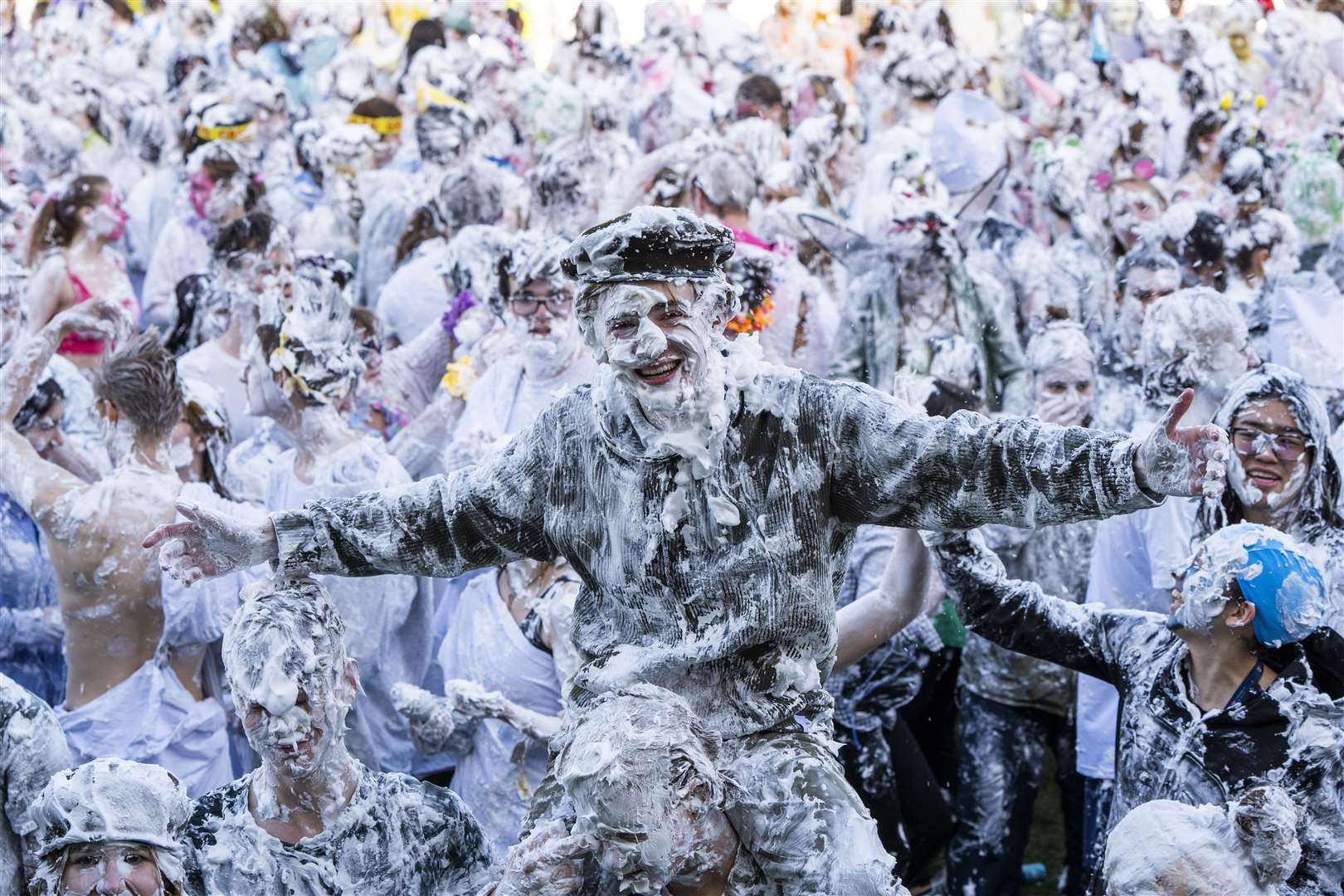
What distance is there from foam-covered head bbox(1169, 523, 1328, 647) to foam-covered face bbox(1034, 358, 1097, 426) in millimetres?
2148

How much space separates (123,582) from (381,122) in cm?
610

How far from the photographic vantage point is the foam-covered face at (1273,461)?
13.3 ft

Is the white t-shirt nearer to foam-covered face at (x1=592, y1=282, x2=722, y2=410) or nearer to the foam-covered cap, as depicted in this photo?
the foam-covered cap

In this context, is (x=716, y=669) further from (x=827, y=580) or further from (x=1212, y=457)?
(x=1212, y=457)

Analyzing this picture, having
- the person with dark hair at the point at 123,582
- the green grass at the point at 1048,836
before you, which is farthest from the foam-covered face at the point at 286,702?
the green grass at the point at 1048,836

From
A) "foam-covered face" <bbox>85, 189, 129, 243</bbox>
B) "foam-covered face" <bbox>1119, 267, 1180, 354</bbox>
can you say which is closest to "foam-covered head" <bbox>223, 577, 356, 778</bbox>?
"foam-covered face" <bbox>1119, 267, 1180, 354</bbox>

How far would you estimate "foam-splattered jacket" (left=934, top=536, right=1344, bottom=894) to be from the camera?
3387 millimetres

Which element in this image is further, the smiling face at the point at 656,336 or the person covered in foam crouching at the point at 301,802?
the person covered in foam crouching at the point at 301,802

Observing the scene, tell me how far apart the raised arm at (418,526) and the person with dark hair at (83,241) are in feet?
14.4

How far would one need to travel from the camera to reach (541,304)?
557 centimetres

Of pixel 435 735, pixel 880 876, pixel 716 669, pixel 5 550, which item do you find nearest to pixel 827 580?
pixel 716 669

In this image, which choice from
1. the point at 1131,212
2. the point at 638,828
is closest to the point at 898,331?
the point at 1131,212

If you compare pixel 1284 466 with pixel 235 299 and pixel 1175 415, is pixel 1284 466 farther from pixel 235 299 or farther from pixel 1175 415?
pixel 235 299

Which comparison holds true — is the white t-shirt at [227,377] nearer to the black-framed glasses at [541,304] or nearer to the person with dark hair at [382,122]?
the black-framed glasses at [541,304]
